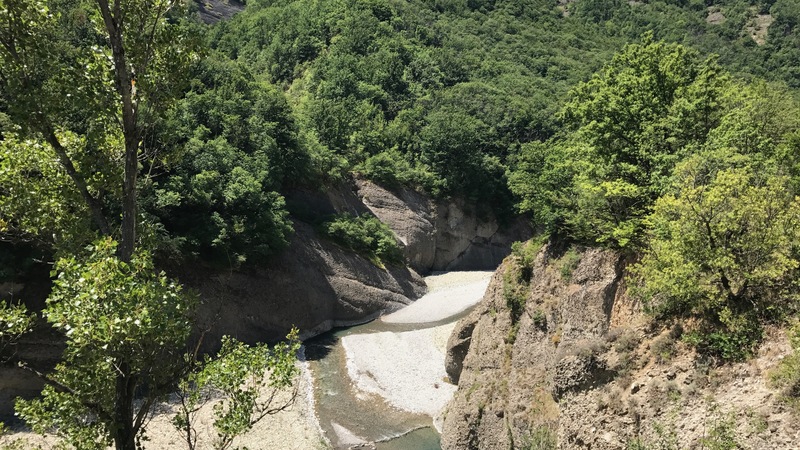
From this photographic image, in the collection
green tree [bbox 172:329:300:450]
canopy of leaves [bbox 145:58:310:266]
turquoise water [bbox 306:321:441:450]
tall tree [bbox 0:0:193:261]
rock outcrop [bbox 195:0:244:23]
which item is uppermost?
rock outcrop [bbox 195:0:244:23]

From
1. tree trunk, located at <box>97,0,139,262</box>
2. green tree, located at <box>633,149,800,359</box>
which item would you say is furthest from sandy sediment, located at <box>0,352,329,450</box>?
tree trunk, located at <box>97,0,139,262</box>

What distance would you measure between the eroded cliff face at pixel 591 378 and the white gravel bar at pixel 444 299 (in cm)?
1494

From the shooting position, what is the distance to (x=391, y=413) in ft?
90.3

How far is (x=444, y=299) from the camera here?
4781 centimetres

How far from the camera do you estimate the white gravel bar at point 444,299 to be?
4359 cm

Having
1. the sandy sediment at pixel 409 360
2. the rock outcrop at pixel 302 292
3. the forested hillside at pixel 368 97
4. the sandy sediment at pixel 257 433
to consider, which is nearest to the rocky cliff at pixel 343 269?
the rock outcrop at pixel 302 292

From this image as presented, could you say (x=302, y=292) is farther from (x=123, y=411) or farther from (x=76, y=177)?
(x=123, y=411)

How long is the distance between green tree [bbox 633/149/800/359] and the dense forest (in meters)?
0.06

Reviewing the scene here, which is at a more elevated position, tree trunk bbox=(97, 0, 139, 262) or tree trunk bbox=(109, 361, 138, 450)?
tree trunk bbox=(97, 0, 139, 262)

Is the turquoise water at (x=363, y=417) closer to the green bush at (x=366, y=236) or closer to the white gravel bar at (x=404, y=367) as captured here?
the white gravel bar at (x=404, y=367)

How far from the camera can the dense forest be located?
23.0ft

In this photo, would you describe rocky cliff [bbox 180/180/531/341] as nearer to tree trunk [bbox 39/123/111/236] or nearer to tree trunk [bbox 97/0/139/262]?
tree trunk [bbox 39/123/111/236]

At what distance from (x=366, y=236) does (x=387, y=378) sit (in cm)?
1925

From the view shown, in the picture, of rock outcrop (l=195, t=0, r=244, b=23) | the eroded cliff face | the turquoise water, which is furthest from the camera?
rock outcrop (l=195, t=0, r=244, b=23)
